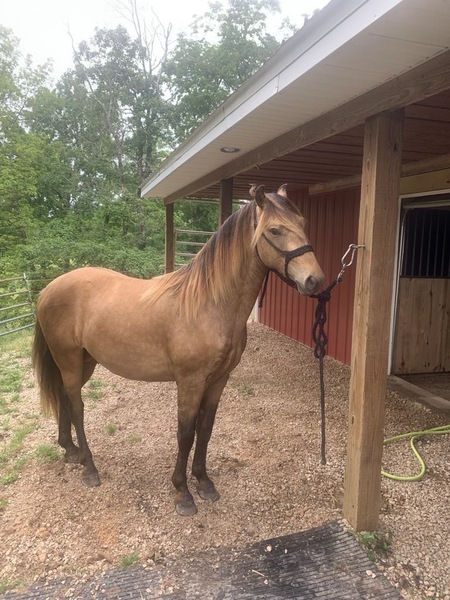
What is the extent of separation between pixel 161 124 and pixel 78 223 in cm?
534

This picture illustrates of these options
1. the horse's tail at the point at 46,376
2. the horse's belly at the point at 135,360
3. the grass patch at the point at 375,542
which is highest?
the horse's belly at the point at 135,360

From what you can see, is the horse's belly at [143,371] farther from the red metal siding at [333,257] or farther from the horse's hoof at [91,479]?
the red metal siding at [333,257]

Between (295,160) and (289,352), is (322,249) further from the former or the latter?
(295,160)

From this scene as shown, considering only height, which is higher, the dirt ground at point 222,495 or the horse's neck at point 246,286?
the horse's neck at point 246,286

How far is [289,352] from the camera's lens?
227 inches

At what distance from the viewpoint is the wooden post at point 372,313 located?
1.96 meters

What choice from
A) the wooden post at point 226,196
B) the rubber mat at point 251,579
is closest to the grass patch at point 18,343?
the wooden post at point 226,196

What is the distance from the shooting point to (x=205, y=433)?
247cm

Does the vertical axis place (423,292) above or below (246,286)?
below

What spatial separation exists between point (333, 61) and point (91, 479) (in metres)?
2.66

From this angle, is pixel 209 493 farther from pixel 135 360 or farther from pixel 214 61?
pixel 214 61

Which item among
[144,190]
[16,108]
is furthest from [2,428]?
[16,108]

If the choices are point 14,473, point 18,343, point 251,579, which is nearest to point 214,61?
point 18,343

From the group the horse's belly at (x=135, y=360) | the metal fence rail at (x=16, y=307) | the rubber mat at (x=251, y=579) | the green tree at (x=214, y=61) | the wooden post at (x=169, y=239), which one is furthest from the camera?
the green tree at (x=214, y=61)
